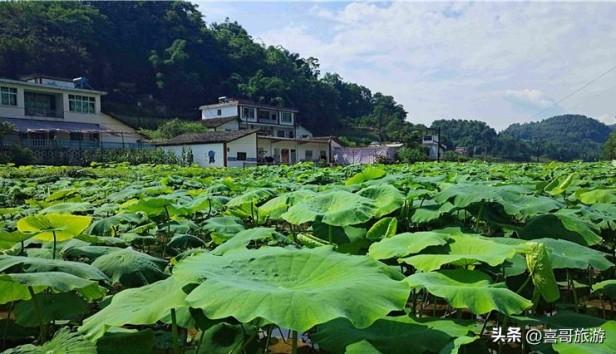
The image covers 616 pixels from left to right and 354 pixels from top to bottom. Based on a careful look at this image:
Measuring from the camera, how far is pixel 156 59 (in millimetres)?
52844

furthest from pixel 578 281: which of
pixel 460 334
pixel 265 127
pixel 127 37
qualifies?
pixel 127 37

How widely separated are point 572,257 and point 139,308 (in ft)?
5.12

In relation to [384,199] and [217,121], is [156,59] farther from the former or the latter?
[384,199]

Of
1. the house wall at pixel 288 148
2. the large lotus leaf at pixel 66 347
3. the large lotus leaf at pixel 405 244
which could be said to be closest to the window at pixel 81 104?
the house wall at pixel 288 148

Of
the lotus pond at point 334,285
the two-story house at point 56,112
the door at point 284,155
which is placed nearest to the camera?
the lotus pond at point 334,285

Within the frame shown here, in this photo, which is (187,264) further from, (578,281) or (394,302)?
(578,281)

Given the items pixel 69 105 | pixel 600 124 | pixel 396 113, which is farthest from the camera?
pixel 600 124

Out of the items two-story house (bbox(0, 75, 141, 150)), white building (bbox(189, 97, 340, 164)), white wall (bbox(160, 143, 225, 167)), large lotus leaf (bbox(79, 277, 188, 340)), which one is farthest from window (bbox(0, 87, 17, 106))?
large lotus leaf (bbox(79, 277, 188, 340))

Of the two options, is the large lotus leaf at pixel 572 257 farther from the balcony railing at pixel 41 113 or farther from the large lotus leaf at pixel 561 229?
the balcony railing at pixel 41 113

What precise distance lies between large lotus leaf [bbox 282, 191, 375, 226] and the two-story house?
28.3 metres

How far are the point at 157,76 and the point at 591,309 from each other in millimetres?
54631

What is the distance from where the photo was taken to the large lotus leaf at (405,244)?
1773 mm

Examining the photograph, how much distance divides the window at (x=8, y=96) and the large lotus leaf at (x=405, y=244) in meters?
35.7

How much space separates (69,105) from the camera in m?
34.7
